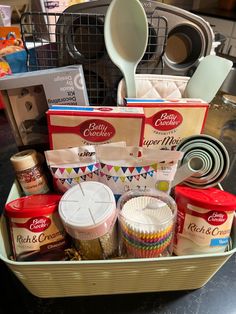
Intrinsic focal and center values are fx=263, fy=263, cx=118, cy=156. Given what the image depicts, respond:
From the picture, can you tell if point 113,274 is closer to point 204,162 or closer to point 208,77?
point 204,162

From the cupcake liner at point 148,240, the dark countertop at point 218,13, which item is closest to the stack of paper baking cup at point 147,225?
the cupcake liner at point 148,240

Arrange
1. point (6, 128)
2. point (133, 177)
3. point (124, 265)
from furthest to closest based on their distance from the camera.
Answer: point (6, 128) < point (133, 177) < point (124, 265)

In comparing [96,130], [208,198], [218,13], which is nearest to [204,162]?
[208,198]

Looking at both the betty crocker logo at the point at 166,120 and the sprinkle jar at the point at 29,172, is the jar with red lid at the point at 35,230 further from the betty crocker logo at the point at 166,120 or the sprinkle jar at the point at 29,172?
the betty crocker logo at the point at 166,120

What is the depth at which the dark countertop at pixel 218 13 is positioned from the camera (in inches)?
62.1

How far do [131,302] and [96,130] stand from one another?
0.28 metres

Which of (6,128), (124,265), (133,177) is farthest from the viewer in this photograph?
(6,128)

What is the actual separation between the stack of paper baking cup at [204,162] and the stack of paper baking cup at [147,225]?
75 millimetres

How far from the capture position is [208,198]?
390mm

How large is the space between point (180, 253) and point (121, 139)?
21cm

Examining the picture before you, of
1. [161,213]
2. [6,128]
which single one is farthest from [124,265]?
[6,128]

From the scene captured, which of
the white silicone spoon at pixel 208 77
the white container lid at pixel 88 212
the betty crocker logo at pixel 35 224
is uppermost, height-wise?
the white silicone spoon at pixel 208 77

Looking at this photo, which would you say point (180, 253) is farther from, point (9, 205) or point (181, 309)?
point (9, 205)

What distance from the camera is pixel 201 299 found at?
1.34ft
